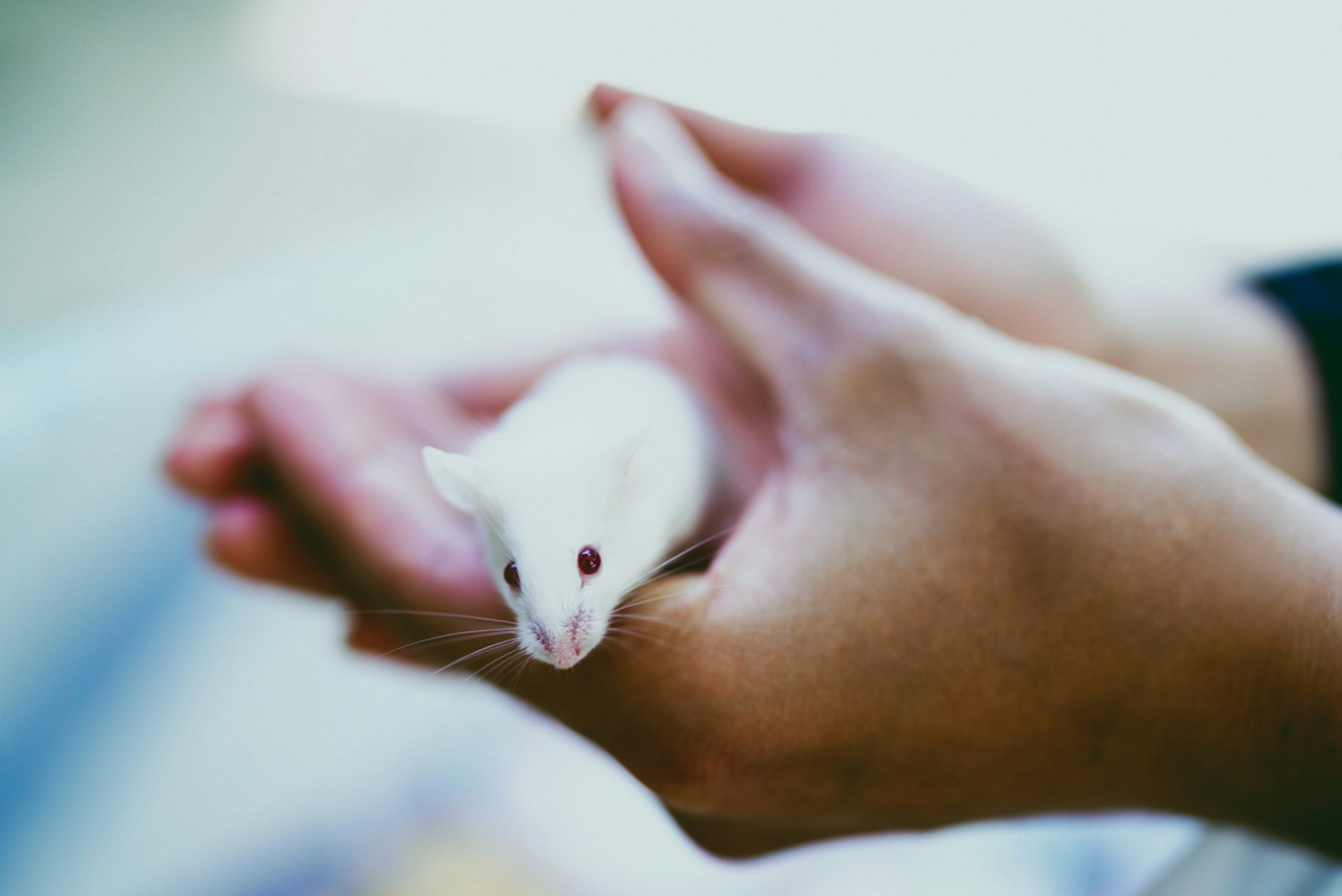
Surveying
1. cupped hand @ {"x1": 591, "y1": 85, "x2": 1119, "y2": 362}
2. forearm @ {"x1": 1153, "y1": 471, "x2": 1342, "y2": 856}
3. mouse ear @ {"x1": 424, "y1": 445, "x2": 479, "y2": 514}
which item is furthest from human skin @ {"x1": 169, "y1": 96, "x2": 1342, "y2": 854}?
cupped hand @ {"x1": 591, "y1": 85, "x2": 1119, "y2": 362}

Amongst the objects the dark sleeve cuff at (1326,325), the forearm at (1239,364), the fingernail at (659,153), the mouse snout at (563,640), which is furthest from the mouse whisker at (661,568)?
the dark sleeve cuff at (1326,325)

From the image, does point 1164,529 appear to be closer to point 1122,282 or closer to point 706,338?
point 706,338

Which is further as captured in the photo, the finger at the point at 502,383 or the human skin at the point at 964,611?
the finger at the point at 502,383

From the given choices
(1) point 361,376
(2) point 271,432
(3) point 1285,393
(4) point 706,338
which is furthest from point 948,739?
(1) point 361,376

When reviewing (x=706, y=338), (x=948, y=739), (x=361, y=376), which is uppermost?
(x=706, y=338)

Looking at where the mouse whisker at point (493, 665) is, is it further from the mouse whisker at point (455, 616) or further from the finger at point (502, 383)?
the finger at point (502, 383)

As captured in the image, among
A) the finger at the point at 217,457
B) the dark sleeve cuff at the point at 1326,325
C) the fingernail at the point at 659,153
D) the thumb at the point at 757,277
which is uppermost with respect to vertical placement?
the dark sleeve cuff at the point at 1326,325

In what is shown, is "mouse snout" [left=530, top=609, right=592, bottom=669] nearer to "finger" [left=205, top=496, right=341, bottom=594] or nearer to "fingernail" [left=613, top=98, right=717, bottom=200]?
"fingernail" [left=613, top=98, right=717, bottom=200]
